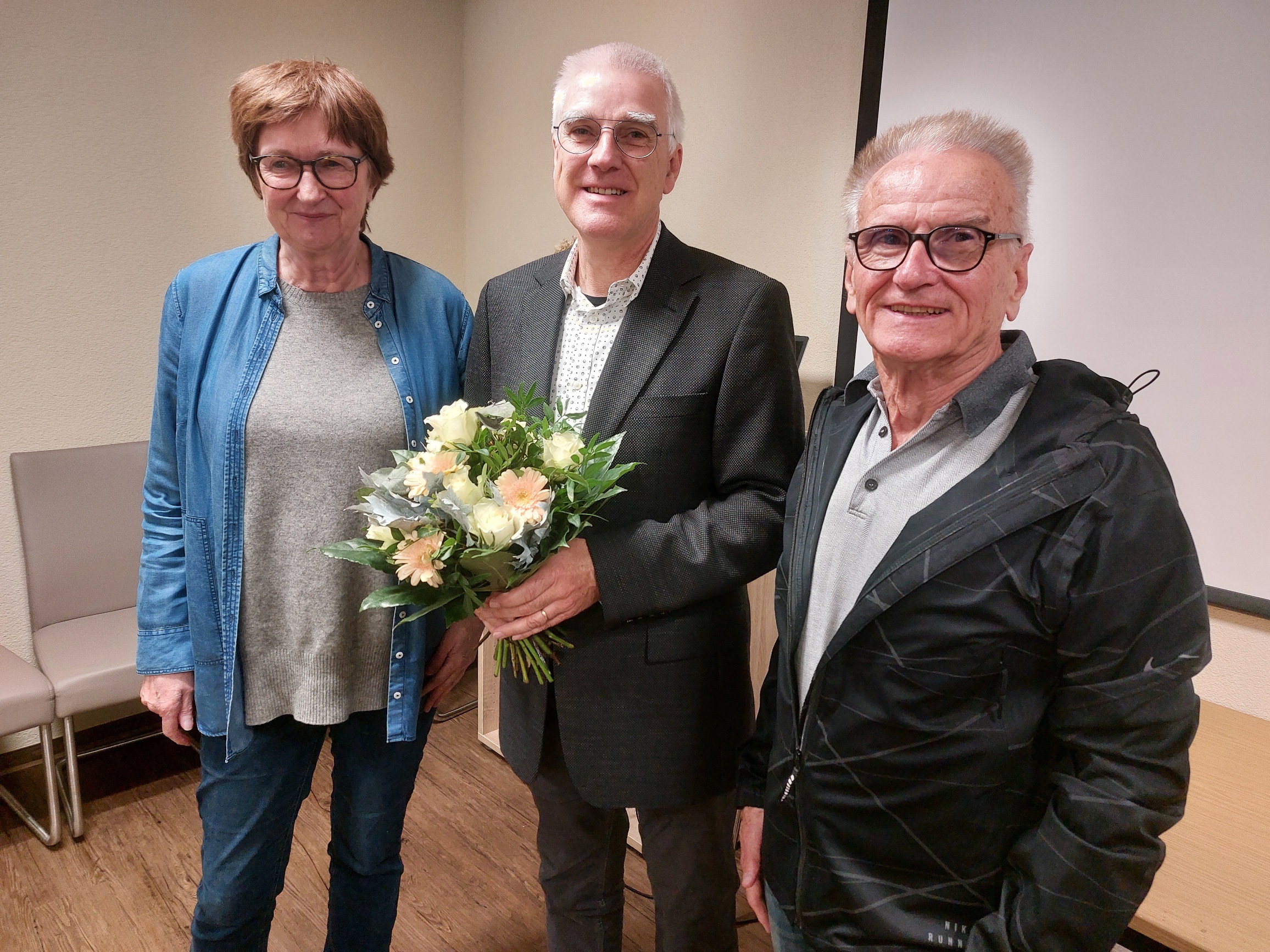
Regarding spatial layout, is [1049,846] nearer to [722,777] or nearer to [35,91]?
[722,777]

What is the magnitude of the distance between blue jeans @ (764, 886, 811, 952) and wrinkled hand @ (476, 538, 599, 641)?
20.4 inches

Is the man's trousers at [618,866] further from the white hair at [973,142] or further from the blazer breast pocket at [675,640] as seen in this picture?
the white hair at [973,142]

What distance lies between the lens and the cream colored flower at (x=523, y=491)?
118 centimetres

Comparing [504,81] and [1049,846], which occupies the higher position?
[504,81]

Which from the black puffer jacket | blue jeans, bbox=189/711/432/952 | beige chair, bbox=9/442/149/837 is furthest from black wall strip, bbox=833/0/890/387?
beige chair, bbox=9/442/149/837

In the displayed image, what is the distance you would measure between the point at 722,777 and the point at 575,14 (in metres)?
2.83

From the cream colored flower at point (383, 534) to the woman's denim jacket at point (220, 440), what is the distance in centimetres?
32

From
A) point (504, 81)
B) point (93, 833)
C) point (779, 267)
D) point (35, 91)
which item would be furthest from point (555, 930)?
point (504, 81)

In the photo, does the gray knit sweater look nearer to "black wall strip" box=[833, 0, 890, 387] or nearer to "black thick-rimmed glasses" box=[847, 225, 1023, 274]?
"black thick-rimmed glasses" box=[847, 225, 1023, 274]

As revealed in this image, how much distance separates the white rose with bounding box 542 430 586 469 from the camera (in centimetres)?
120

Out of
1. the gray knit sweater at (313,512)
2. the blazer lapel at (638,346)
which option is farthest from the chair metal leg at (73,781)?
the blazer lapel at (638,346)

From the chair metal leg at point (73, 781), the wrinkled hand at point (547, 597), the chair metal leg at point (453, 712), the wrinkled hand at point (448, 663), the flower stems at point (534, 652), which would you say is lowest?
the chair metal leg at point (453, 712)

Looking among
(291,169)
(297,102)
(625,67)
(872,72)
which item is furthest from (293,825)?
(872,72)

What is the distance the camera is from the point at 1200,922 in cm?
121
